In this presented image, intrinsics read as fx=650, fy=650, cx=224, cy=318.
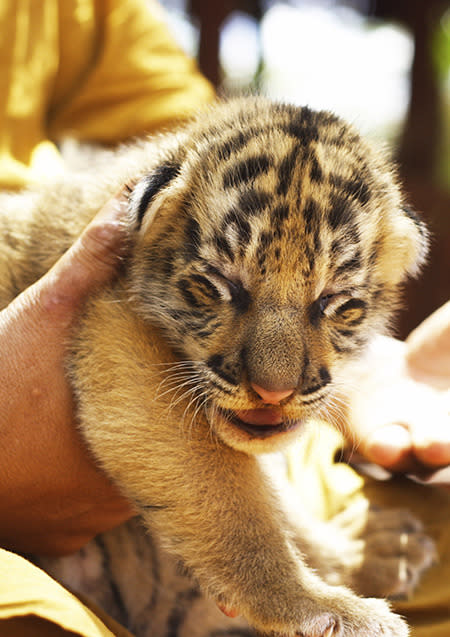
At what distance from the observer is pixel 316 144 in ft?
4.29

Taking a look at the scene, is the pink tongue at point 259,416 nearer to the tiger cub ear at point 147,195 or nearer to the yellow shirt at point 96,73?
the tiger cub ear at point 147,195

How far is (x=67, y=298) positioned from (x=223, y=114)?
579mm

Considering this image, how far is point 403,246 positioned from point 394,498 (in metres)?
0.72

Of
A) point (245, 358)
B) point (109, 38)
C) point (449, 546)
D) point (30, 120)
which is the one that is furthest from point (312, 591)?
point (109, 38)

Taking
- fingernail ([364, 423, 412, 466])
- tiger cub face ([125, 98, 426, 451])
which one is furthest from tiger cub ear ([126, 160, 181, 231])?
fingernail ([364, 423, 412, 466])

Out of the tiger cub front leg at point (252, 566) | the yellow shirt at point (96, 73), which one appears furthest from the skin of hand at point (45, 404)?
the yellow shirt at point (96, 73)

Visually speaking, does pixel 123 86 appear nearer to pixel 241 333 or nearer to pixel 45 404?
pixel 45 404

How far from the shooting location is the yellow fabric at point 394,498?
156cm

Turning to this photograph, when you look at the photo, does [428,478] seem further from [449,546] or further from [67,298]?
[67,298]

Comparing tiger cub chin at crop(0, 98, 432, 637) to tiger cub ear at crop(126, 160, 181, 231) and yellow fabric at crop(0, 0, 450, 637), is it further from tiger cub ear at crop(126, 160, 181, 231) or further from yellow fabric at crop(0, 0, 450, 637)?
yellow fabric at crop(0, 0, 450, 637)

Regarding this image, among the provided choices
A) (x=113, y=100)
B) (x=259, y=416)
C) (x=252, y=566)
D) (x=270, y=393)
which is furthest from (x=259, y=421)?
(x=113, y=100)

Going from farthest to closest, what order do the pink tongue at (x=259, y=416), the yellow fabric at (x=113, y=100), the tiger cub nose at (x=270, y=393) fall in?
1. the yellow fabric at (x=113, y=100)
2. the pink tongue at (x=259, y=416)
3. the tiger cub nose at (x=270, y=393)

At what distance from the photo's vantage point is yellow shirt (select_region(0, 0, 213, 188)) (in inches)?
81.6

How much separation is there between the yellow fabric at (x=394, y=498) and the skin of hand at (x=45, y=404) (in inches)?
25.9
